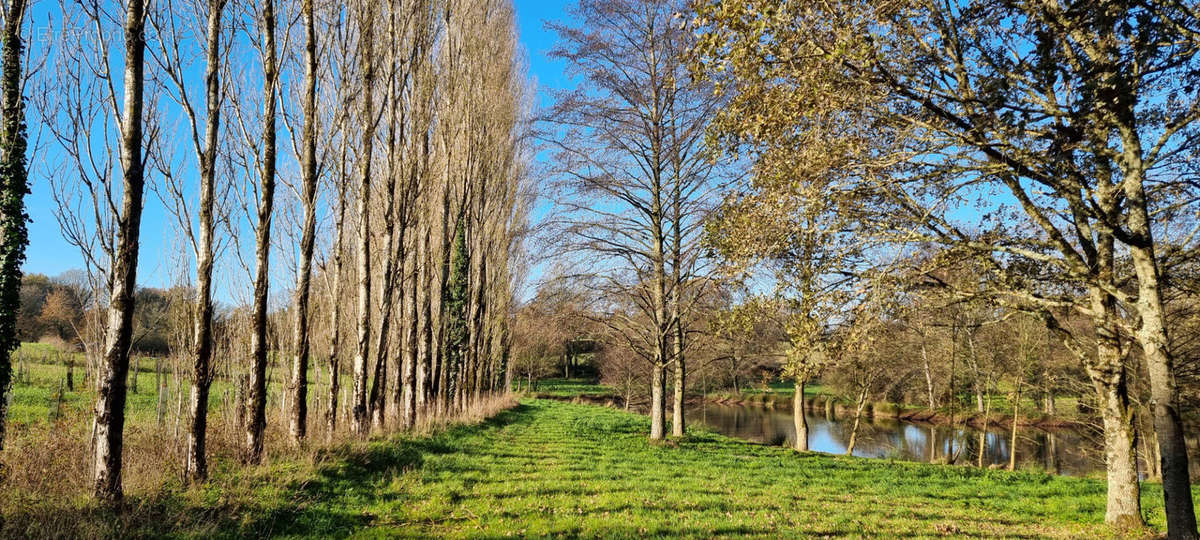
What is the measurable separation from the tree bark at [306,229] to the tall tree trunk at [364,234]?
3.53ft

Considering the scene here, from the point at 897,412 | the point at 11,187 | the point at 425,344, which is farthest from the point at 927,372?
the point at 11,187

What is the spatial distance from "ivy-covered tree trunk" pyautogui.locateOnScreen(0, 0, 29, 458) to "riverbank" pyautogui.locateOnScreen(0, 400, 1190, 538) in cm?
180

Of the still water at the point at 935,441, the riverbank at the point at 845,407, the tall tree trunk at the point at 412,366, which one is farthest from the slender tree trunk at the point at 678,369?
the riverbank at the point at 845,407

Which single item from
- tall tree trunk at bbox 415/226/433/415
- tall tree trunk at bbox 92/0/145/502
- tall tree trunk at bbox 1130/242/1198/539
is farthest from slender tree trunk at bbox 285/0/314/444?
tall tree trunk at bbox 1130/242/1198/539

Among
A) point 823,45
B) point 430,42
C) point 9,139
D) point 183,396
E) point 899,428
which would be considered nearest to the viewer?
point 9,139

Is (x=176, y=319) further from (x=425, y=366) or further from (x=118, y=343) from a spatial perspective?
(x=425, y=366)

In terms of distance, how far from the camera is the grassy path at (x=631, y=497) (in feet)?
17.1

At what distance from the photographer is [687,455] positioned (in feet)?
38.0

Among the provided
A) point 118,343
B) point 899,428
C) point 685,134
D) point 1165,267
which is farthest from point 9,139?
point 899,428

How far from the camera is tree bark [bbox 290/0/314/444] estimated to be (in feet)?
24.8

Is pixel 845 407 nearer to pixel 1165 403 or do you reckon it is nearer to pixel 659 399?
pixel 659 399

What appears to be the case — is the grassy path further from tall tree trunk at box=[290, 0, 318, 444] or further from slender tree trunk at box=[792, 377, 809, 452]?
slender tree trunk at box=[792, 377, 809, 452]

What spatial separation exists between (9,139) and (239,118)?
8.19ft

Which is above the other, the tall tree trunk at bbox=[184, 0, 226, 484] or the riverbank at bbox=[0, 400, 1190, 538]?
the tall tree trunk at bbox=[184, 0, 226, 484]
